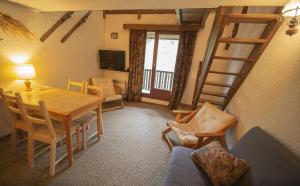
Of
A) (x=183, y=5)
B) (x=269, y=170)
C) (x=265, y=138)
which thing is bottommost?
(x=269, y=170)

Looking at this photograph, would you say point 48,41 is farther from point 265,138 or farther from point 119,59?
point 265,138

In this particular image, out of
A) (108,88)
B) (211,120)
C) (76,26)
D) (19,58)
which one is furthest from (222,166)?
(76,26)

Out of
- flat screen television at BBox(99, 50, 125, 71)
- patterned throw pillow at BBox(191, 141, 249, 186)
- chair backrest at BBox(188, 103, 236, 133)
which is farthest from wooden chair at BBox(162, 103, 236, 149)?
flat screen television at BBox(99, 50, 125, 71)

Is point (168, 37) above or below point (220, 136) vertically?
above

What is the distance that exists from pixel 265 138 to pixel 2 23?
354 centimetres

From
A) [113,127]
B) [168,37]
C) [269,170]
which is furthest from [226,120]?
[168,37]

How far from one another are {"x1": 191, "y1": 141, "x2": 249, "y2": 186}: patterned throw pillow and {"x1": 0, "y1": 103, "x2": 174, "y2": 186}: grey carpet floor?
27.5 inches

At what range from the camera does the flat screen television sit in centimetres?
431

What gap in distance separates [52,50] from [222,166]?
11.4 ft

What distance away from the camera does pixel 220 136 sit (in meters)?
1.93

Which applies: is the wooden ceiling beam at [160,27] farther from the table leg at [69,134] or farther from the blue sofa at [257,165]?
the table leg at [69,134]

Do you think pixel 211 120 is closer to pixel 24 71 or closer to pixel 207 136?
pixel 207 136

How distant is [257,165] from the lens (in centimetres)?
121

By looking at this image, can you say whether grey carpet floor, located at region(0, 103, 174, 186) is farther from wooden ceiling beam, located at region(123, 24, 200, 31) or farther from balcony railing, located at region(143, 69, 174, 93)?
wooden ceiling beam, located at region(123, 24, 200, 31)
